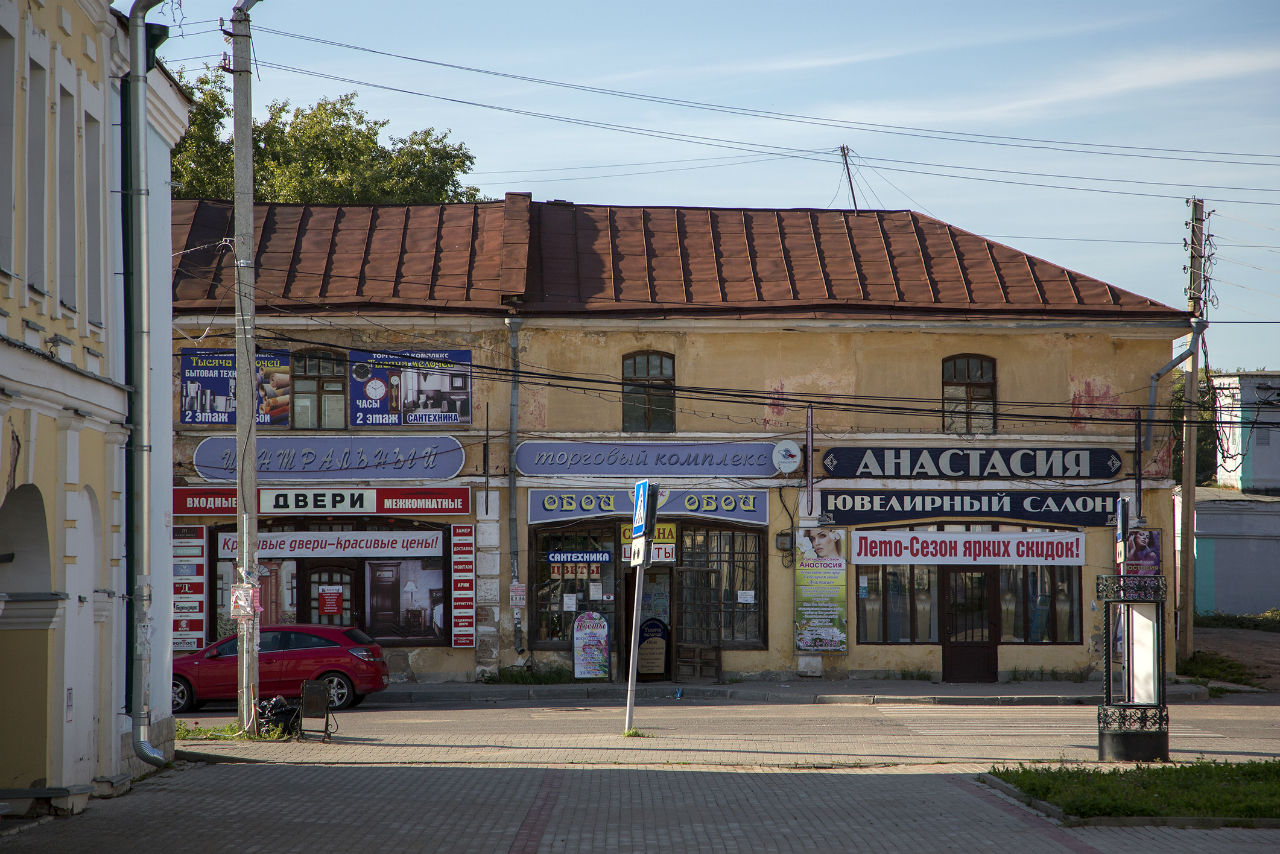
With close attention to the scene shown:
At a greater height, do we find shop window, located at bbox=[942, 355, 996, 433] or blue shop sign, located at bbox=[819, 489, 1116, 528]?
shop window, located at bbox=[942, 355, 996, 433]

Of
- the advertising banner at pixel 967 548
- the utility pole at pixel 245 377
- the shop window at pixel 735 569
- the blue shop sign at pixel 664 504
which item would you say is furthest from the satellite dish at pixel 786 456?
the utility pole at pixel 245 377

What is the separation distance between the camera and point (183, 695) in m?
20.0

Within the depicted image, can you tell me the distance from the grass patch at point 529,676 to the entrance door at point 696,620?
2237mm

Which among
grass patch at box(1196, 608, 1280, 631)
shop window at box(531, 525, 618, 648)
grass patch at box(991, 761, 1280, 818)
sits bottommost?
grass patch at box(1196, 608, 1280, 631)

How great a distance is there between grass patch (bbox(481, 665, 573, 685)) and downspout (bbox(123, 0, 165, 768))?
435 inches

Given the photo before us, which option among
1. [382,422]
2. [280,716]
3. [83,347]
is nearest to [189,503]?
[382,422]

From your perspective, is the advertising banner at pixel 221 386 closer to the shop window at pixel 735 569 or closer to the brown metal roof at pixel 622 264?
the brown metal roof at pixel 622 264

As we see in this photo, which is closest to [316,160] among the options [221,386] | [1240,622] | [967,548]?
[221,386]

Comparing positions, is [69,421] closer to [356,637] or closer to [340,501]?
[356,637]

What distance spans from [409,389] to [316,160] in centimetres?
1497

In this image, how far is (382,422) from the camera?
23797 mm

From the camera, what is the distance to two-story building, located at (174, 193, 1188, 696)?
23672 mm

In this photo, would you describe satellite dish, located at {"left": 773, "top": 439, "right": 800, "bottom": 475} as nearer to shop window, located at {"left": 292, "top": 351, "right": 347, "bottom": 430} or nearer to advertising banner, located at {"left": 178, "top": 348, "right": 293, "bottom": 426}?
shop window, located at {"left": 292, "top": 351, "right": 347, "bottom": 430}

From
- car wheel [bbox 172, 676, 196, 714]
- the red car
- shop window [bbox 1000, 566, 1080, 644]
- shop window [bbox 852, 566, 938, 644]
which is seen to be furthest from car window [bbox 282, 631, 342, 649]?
shop window [bbox 1000, 566, 1080, 644]
